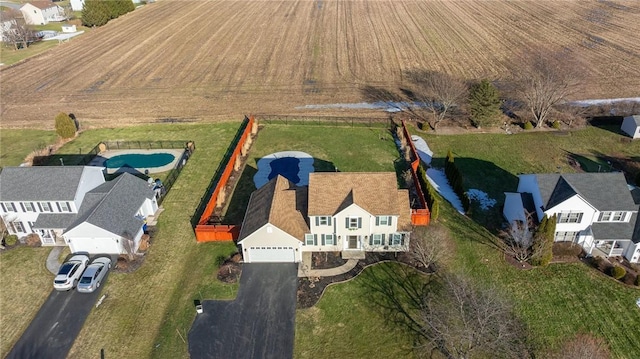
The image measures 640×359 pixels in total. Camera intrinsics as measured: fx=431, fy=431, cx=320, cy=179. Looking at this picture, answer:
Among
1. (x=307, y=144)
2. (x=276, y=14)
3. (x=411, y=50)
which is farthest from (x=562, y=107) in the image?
(x=276, y=14)

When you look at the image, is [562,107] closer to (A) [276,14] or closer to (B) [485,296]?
(B) [485,296]

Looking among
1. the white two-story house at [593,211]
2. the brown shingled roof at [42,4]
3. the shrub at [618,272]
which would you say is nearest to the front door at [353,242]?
the white two-story house at [593,211]

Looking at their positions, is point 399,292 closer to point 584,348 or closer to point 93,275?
point 584,348

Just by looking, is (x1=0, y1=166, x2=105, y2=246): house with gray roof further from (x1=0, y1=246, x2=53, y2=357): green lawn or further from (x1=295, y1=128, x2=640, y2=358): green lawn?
(x1=295, y1=128, x2=640, y2=358): green lawn

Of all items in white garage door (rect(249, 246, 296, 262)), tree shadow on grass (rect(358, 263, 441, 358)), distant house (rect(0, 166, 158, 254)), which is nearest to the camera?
tree shadow on grass (rect(358, 263, 441, 358))

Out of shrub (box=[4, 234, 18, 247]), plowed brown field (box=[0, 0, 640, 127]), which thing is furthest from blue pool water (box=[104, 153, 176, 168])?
shrub (box=[4, 234, 18, 247])

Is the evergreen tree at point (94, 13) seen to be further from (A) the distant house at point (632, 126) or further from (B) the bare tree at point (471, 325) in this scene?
(A) the distant house at point (632, 126)
